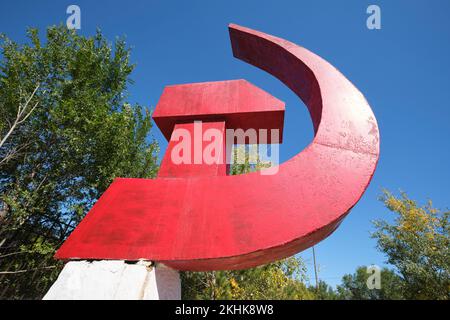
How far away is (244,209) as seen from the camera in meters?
2.47

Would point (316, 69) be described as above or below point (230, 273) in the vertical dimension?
above

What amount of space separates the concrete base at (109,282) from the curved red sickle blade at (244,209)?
0.27 ft

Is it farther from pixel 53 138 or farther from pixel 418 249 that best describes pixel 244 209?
pixel 418 249

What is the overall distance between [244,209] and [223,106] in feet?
5.65

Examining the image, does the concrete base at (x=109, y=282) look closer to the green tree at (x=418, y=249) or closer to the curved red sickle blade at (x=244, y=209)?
the curved red sickle blade at (x=244, y=209)

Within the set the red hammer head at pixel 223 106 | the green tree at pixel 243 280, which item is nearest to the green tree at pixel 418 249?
the green tree at pixel 243 280

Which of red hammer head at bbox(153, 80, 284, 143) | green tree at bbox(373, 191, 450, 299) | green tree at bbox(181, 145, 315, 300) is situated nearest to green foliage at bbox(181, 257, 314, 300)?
green tree at bbox(181, 145, 315, 300)

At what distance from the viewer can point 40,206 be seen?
9.73m

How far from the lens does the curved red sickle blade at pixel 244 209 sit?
89.1 inches

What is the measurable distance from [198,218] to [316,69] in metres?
2.32

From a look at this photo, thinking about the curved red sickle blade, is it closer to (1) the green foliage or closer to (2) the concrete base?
(2) the concrete base

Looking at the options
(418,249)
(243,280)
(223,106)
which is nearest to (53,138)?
(223,106)

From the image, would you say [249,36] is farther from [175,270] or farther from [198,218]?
[175,270]

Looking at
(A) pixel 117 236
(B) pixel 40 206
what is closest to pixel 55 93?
(B) pixel 40 206
